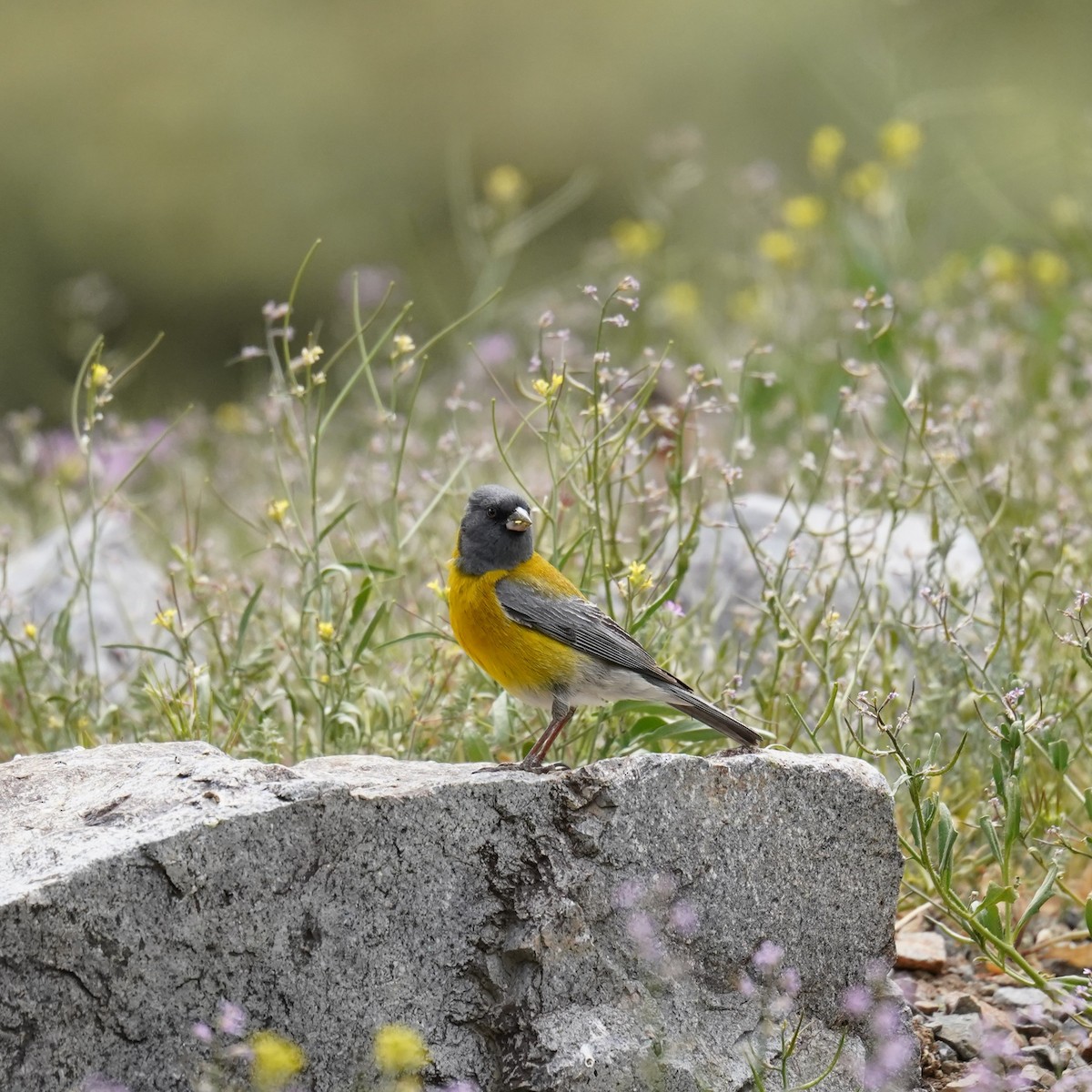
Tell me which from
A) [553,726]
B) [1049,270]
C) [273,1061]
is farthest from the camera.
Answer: [1049,270]

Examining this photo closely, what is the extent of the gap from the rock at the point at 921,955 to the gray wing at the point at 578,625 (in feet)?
2.42

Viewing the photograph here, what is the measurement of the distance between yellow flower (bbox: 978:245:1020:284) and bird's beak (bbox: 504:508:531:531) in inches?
149

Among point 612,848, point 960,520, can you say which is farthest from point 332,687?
point 960,520

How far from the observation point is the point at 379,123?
12.9 meters

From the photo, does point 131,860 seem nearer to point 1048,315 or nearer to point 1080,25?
point 1048,315

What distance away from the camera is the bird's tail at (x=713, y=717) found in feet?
9.57

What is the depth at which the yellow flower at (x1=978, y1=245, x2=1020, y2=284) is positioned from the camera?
21.1ft

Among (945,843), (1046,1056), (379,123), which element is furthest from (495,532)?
(379,123)

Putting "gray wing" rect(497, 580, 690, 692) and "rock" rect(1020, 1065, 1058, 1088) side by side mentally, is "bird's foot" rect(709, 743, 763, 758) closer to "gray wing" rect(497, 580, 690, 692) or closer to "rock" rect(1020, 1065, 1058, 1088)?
"gray wing" rect(497, 580, 690, 692)

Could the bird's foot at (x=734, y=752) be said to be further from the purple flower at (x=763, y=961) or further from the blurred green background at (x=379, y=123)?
the blurred green background at (x=379, y=123)

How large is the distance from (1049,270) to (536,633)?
4.31m

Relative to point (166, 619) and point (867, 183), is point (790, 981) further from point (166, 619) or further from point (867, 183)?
point (867, 183)

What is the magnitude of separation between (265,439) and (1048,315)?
354 centimetres

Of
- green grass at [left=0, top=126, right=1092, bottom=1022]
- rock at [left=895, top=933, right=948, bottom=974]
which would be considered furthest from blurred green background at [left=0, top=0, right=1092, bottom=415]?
rock at [left=895, top=933, right=948, bottom=974]
